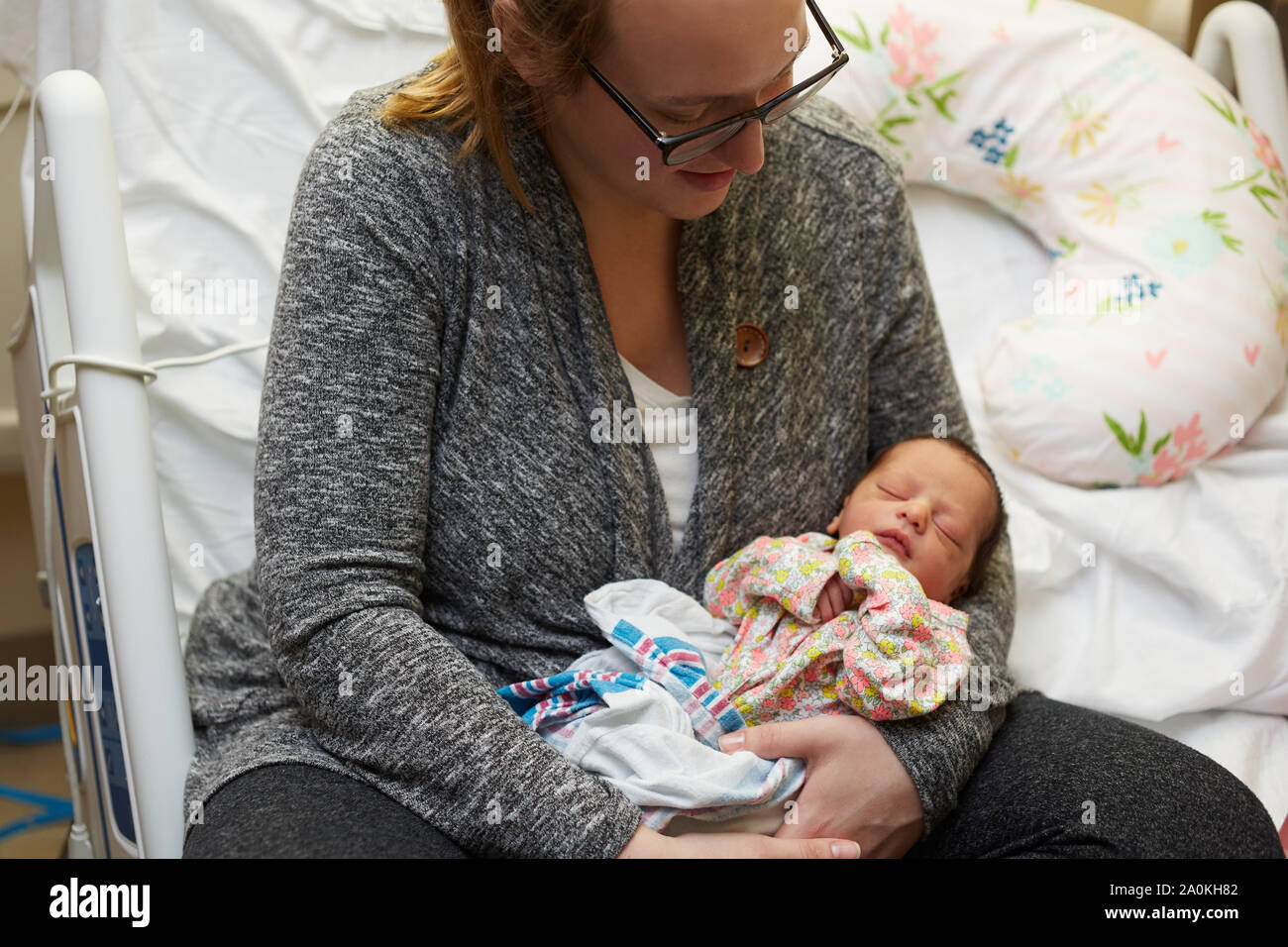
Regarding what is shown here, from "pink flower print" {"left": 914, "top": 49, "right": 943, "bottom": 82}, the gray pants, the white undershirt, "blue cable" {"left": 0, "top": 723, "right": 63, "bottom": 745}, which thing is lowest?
"blue cable" {"left": 0, "top": 723, "right": 63, "bottom": 745}

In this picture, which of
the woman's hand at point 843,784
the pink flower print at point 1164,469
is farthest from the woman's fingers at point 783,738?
the pink flower print at point 1164,469

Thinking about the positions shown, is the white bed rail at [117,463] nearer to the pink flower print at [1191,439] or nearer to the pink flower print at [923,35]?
the pink flower print at [923,35]

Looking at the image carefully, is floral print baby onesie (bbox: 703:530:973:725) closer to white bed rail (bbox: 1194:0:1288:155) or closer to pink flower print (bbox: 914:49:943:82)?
pink flower print (bbox: 914:49:943:82)

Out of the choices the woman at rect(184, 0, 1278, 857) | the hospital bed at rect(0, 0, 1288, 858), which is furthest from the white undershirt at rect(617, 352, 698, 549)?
the hospital bed at rect(0, 0, 1288, 858)

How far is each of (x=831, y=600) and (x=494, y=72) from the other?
2.06 feet

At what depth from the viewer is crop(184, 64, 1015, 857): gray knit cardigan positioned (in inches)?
42.1

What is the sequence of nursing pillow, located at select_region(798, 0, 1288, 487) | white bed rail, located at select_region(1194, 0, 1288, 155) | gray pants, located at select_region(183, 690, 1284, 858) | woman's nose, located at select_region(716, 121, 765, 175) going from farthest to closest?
white bed rail, located at select_region(1194, 0, 1288, 155)
nursing pillow, located at select_region(798, 0, 1288, 487)
woman's nose, located at select_region(716, 121, 765, 175)
gray pants, located at select_region(183, 690, 1284, 858)

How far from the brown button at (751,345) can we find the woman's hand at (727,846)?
20.3 inches

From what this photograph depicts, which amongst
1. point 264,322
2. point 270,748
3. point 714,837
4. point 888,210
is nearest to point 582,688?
point 714,837

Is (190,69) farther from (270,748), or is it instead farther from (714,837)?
(714,837)

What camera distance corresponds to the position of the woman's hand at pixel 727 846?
1.04 meters

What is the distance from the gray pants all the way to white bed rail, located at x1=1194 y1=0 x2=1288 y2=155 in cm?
124

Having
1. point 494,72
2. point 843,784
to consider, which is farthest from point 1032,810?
point 494,72

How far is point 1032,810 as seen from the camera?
3.70 ft
